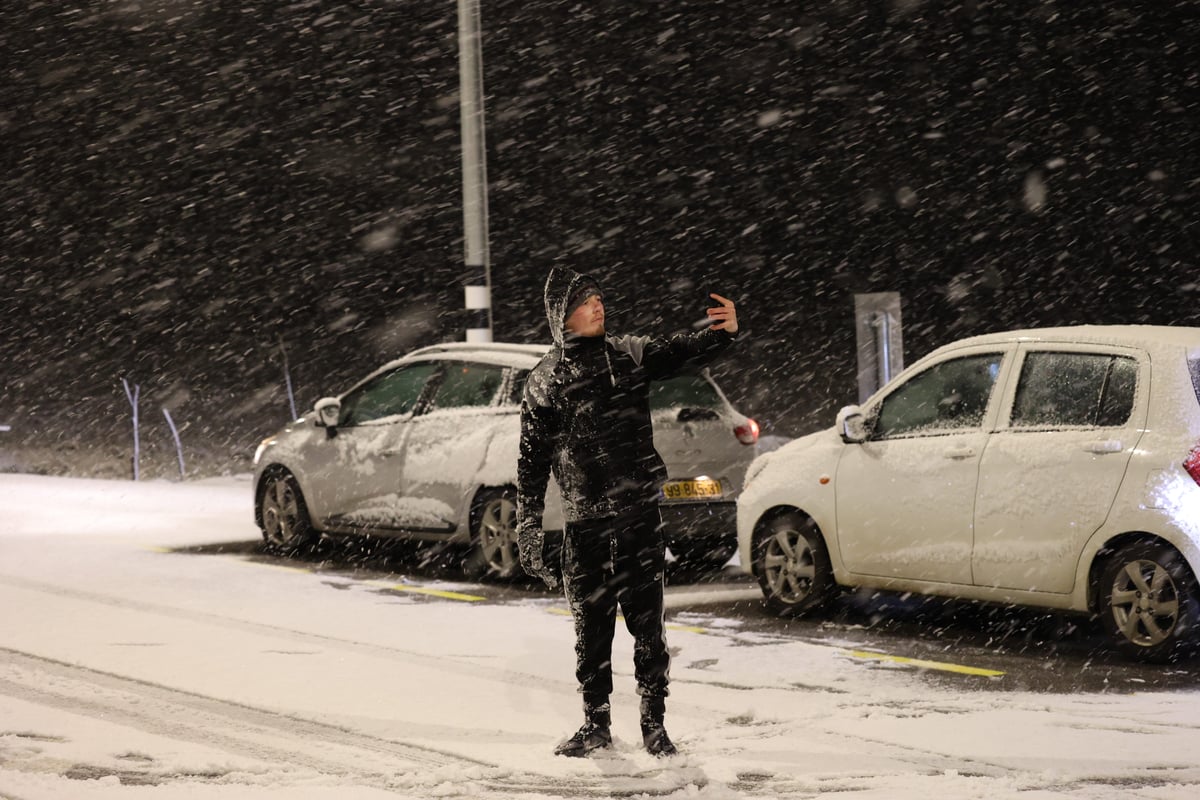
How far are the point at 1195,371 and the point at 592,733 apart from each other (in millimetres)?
3767

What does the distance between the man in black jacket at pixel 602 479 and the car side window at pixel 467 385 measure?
18.5 ft

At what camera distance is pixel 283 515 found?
13875 mm

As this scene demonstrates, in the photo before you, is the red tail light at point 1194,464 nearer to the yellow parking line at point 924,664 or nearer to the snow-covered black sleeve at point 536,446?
the yellow parking line at point 924,664

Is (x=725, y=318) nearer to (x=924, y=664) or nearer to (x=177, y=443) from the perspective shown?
(x=924, y=664)

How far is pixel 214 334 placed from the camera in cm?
2416

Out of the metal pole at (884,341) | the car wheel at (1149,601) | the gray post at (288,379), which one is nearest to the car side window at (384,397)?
the metal pole at (884,341)

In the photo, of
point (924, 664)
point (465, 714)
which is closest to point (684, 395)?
point (924, 664)

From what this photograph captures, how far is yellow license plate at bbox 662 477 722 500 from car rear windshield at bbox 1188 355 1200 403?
396 centimetres

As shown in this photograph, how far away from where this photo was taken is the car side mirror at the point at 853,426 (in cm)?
1012

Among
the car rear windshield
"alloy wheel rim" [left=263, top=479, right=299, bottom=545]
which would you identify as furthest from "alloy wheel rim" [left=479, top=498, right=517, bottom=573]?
the car rear windshield

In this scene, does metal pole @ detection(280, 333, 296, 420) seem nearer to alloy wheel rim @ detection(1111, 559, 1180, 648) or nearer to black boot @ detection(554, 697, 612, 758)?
alloy wheel rim @ detection(1111, 559, 1180, 648)

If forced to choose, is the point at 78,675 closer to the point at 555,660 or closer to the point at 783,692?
the point at 555,660

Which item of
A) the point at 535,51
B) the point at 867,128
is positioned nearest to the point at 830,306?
the point at 867,128

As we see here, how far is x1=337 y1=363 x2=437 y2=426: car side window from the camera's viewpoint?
13430 millimetres
